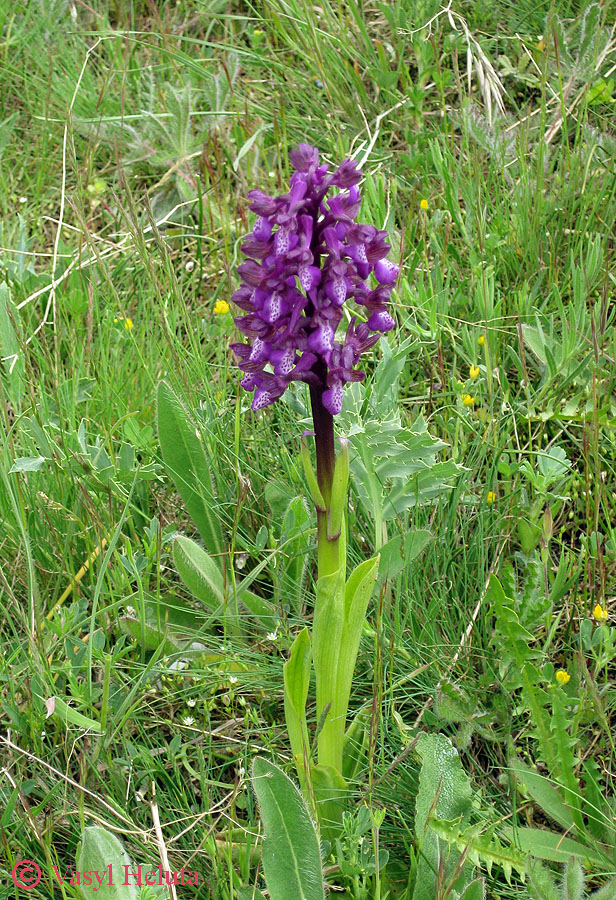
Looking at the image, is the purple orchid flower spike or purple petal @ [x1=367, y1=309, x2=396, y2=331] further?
purple petal @ [x1=367, y1=309, x2=396, y2=331]

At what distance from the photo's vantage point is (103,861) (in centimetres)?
162

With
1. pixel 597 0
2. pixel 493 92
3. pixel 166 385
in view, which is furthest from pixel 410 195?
pixel 166 385

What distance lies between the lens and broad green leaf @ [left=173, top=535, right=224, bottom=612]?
7.06 ft

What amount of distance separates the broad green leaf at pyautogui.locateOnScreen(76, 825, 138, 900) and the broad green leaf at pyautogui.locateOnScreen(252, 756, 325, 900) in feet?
0.93

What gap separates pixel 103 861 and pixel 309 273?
116 centimetres

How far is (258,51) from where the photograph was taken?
4.04 metres

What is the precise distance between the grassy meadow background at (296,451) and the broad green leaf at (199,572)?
9cm

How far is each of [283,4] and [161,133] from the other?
0.80m

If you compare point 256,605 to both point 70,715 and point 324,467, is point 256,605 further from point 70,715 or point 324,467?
point 324,467

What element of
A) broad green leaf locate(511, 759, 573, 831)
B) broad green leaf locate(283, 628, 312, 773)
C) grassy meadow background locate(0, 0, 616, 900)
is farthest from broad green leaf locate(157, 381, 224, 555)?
broad green leaf locate(511, 759, 573, 831)

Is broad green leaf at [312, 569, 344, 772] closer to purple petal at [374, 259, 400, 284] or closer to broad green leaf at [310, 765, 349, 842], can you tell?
broad green leaf at [310, 765, 349, 842]

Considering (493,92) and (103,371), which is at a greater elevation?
(493,92)

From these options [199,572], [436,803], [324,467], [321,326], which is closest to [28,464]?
[199,572]

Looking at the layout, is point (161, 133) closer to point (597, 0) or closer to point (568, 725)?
point (597, 0)
